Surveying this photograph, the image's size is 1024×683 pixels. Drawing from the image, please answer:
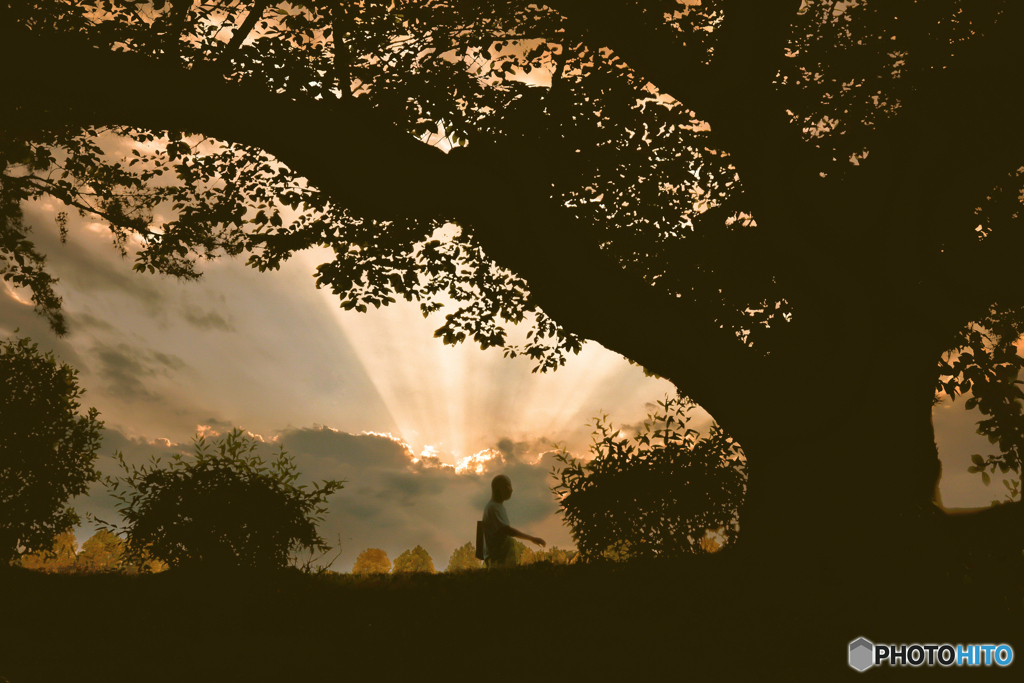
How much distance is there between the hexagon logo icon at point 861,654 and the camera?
506 centimetres

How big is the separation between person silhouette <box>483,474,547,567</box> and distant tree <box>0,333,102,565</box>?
17019mm

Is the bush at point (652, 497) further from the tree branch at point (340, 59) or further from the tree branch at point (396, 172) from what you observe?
the tree branch at point (340, 59)

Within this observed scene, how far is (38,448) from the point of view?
58.9 ft

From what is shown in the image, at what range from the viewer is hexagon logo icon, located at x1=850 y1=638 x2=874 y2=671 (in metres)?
5.06

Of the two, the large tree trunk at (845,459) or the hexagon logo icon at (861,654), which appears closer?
the hexagon logo icon at (861,654)

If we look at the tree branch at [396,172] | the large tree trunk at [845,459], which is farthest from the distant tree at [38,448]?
the large tree trunk at [845,459]

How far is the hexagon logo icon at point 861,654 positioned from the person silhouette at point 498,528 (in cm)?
486

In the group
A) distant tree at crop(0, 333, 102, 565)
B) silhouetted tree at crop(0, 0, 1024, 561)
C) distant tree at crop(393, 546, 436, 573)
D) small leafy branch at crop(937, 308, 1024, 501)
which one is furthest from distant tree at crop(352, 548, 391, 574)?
small leafy branch at crop(937, 308, 1024, 501)

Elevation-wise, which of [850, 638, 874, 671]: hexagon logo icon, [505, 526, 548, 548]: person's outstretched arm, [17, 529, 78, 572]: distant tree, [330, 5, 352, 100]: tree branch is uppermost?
[330, 5, 352, 100]: tree branch

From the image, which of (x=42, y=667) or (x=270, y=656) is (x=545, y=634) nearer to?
(x=270, y=656)

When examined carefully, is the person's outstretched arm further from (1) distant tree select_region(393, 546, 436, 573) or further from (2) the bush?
(1) distant tree select_region(393, 546, 436, 573)

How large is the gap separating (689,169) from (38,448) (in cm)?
2115

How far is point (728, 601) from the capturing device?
5.92m

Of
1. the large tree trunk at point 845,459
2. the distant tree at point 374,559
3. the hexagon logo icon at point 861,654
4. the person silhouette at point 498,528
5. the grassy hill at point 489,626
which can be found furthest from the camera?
the distant tree at point 374,559
